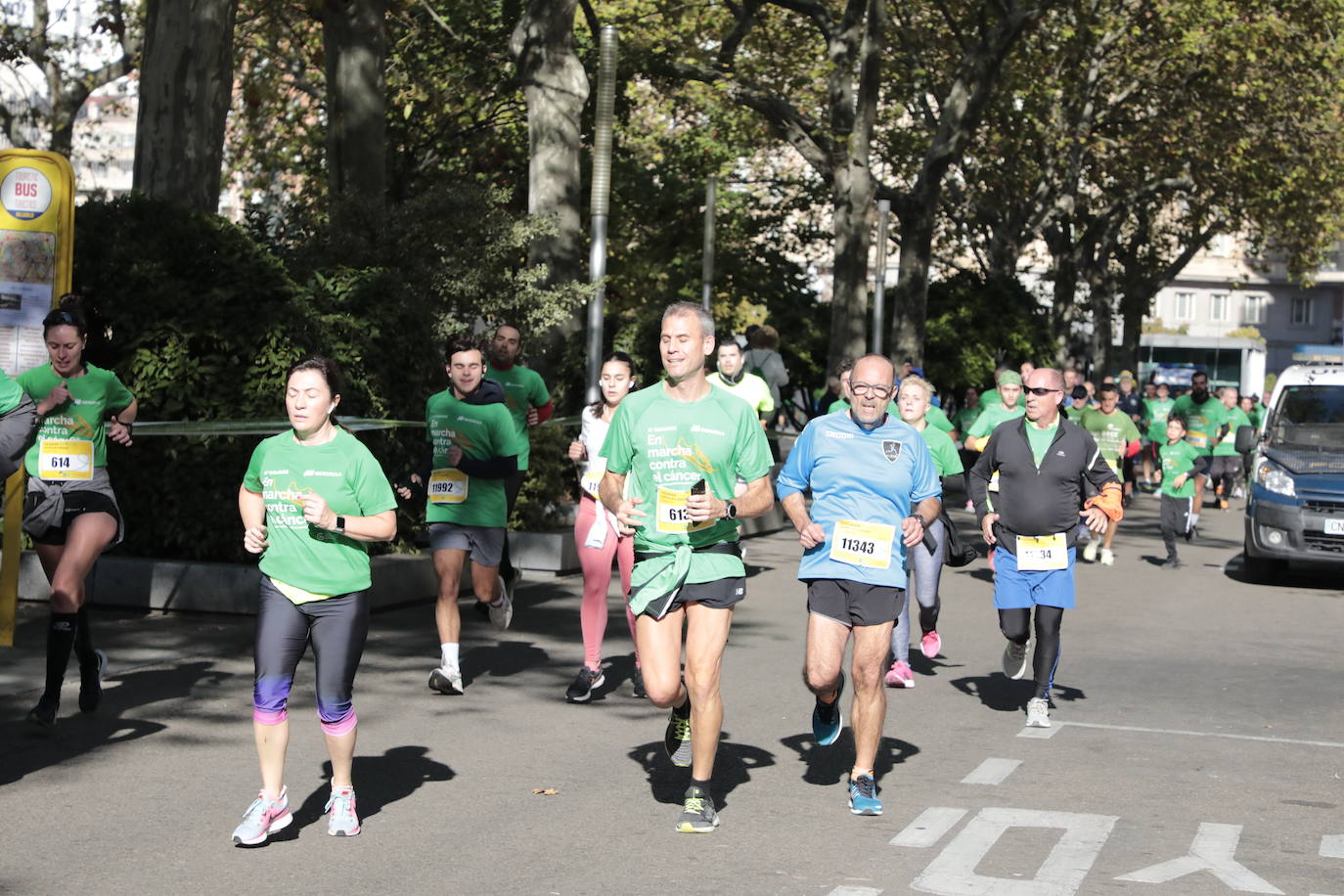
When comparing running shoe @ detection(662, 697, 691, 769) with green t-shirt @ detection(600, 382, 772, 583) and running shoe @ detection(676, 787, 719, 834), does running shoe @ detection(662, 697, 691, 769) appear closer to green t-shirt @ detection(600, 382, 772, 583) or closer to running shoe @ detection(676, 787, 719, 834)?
running shoe @ detection(676, 787, 719, 834)

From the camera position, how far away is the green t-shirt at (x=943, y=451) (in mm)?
10719

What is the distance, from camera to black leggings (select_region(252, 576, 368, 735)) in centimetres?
634

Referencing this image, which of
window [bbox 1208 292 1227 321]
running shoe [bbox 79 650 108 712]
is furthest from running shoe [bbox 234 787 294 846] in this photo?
window [bbox 1208 292 1227 321]

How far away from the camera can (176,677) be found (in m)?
9.67

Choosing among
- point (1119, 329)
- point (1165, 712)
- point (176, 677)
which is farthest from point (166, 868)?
point (1119, 329)

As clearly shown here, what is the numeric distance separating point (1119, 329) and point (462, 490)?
82339 millimetres

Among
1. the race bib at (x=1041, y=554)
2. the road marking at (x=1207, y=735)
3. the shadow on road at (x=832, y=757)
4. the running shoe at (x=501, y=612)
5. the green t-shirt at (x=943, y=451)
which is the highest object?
the green t-shirt at (x=943, y=451)

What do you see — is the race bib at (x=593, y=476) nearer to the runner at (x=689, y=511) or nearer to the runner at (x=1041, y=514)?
the runner at (x=1041, y=514)

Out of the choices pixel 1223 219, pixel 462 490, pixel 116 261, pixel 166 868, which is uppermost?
pixel 1223 219

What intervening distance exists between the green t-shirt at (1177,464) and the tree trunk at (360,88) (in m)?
8.29

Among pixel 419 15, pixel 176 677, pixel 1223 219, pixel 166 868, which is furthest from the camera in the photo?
pixel 1223 219

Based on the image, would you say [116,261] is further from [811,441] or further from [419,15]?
[419,15]

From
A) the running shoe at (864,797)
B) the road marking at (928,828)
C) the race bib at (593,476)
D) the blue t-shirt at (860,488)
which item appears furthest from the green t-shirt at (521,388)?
the road marking at (928,828)

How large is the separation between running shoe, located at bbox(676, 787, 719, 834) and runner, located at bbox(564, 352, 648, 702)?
2698 millimetres
